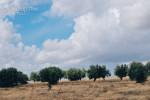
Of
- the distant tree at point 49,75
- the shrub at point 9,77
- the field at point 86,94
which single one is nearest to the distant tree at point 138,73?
the distant tree at point 49,75

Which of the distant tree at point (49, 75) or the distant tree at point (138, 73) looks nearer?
the distant tree at point (138, 73)

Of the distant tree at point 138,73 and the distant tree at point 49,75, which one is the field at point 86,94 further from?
the distant tree at point 49,75

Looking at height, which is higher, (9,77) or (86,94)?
(9,77)

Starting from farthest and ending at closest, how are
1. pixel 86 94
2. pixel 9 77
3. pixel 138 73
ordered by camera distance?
pixel 9 77 → pixel 138 73 → pixel 86 94

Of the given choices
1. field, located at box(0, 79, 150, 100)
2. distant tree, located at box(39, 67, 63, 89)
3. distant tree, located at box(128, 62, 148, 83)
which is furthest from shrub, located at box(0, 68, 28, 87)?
field, located at box(0, 79, 150, 100)

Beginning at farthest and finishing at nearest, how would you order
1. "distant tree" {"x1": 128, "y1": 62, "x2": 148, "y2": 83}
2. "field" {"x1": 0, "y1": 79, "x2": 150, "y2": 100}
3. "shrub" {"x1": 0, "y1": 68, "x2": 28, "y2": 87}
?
1. "shrub" {"x1": 0, "y1": 68, "x2": 28, "y2": 87}
2. "distant tree" {"x1": 128, "y1": 62, "x2": 148, "y2": 83}
3. "field" {"x1": 0, "y1": 79, "x2": 150, "y2": 100}

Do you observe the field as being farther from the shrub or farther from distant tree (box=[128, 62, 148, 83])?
the shrub

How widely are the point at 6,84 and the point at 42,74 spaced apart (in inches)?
930

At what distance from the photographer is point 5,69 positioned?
7756 inches

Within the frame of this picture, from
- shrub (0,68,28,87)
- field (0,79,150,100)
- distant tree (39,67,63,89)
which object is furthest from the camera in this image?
shrub (0,68,28,87)

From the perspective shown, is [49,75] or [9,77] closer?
[49,75]

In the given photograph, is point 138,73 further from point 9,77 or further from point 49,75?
point 9,77


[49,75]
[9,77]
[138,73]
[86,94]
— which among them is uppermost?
[9,77]

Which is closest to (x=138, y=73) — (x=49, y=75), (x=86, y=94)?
(x=49, y=75)
